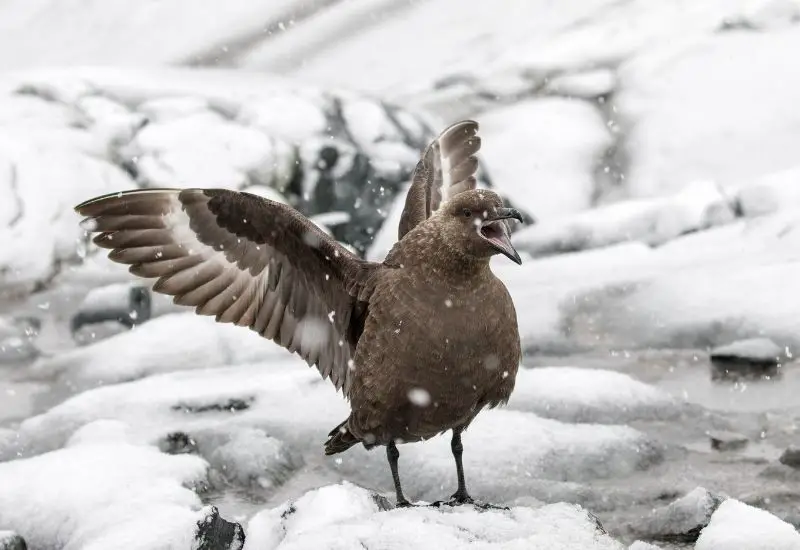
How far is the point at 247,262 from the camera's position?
4.59 metres

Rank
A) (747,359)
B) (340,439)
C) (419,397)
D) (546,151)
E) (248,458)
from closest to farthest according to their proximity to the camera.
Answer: (419,397) → (340,439) → (248,458) → (747,359) → (546,151)

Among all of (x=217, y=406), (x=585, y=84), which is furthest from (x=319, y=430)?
(x=585, y=84)

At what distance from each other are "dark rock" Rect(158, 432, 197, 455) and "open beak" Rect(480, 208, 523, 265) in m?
2.71

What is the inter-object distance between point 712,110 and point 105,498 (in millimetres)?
8207

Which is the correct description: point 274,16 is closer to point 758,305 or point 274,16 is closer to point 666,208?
point 666,208

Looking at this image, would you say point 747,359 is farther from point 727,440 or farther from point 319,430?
point 319,430

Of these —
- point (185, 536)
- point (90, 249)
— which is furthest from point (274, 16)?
point (185, 536)

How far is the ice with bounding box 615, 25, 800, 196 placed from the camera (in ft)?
35.3

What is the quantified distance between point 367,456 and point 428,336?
208 cm

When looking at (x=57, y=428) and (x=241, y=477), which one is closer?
(x=241, y=477)

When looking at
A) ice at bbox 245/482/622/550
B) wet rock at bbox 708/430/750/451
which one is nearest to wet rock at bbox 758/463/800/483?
wet rock at bbox 708/430/750/451

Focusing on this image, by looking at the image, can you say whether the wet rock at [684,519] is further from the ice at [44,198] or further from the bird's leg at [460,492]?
the ice at [44,198]

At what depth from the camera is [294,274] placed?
4.55 metres

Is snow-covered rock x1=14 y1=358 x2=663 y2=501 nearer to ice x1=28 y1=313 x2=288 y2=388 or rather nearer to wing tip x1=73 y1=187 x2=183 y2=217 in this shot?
ice x1=28 y1=313 x2=288 y2=388
